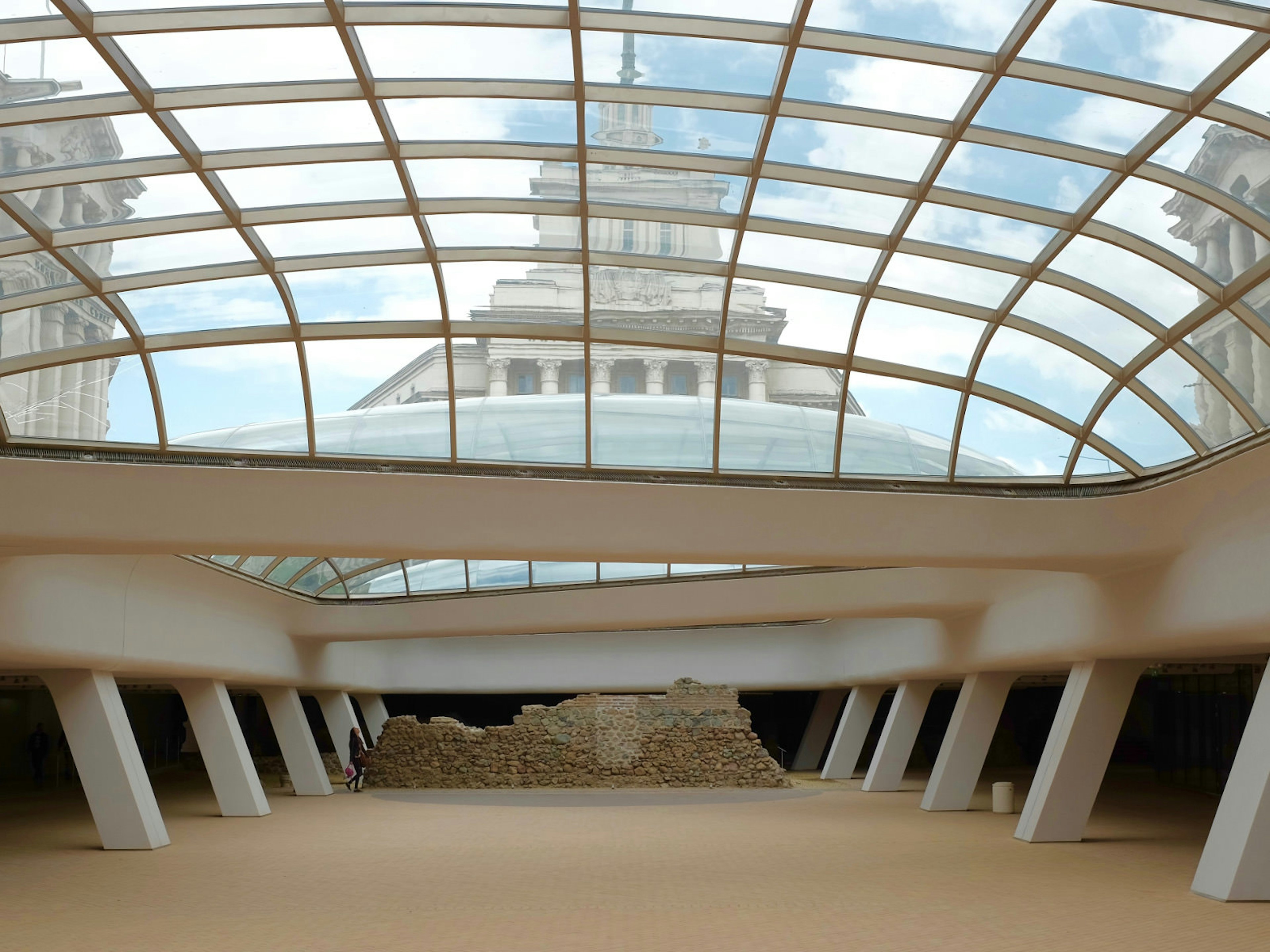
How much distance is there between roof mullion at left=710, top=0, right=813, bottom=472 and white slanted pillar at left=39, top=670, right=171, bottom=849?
39.0 feet

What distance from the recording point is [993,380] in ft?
58.0

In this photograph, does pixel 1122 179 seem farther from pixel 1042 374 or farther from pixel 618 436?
pixel 618 436

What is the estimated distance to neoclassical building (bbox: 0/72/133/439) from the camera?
12.5 metres

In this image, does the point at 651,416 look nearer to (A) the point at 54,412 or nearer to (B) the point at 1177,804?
(A) the point at 54,412

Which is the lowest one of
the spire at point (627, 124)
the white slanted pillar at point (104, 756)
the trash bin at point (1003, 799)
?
the trash bin at point (1003, 799)

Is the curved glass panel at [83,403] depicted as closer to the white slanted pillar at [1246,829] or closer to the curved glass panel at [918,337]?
the curved glass panel at [918,337]

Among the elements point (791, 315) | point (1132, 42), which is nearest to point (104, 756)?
point (791, 315)

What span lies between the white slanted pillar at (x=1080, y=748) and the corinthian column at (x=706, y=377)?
9.10 meters

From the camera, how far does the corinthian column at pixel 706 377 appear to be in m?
17.5

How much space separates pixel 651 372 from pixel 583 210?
331 centimetres

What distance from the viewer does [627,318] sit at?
17.0 metres

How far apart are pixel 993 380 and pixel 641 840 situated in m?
10.9

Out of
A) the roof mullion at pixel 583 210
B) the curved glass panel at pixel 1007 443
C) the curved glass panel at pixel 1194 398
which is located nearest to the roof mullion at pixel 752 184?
the roof mullion at pixel 583 210

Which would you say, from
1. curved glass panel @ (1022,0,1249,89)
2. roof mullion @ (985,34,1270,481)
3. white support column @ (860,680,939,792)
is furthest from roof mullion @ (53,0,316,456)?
white support column @ (860,680,939,792)
